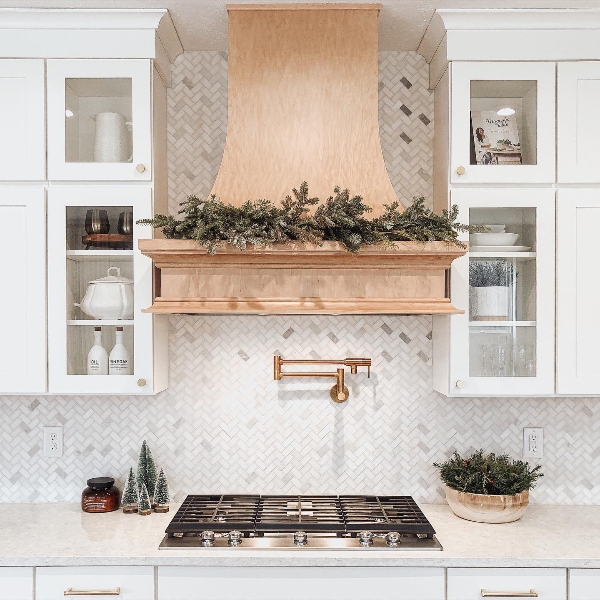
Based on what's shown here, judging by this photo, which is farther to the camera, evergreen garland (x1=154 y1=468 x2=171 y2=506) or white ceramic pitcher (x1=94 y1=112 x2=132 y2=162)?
evergreen garland (x1=154 y1=468 x2=171 y2=506)

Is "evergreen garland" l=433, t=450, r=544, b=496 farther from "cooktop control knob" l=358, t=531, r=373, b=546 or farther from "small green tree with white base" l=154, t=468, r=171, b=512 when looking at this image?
"small green tree with white base" l=154, t=468, r=171, b=512

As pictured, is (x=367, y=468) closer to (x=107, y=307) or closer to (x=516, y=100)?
(x=107, y=307)

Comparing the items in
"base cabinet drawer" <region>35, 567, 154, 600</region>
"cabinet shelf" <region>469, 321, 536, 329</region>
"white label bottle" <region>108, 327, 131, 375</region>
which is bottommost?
"base cabinet drawer" <region>35, 567, 154, 600</region>

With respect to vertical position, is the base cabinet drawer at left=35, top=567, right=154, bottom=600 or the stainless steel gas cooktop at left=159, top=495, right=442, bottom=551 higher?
the stainless steel gas cooktop at left=159, top=495, right=442, bottom=551

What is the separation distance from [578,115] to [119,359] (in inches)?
Result: 69.6

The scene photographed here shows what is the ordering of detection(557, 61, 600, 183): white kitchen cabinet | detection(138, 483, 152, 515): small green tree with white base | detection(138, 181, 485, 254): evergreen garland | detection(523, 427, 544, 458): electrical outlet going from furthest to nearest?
detection(523, 427, 544, 458): electrical outlet
detection(138, 483, 152, 515): small green tree with white base
detection(557, 61, 600, 183): white kitchen cabinet
detection(138, 181, 485, 254): evergreen garland

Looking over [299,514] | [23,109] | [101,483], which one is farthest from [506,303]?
[23,109]

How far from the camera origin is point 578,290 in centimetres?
219

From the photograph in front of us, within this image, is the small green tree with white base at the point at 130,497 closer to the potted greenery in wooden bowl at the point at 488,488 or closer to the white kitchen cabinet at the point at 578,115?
the potted greenery in wooden bowl at the point at 488,488

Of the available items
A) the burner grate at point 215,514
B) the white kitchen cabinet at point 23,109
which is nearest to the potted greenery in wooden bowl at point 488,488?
the burner grate at point 215,514

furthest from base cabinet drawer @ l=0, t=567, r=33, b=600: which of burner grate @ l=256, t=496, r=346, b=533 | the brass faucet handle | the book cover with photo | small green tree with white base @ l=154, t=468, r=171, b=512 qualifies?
the book cover with photo

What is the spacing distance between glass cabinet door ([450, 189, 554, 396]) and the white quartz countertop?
0.47m

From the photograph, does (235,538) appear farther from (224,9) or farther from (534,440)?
(224,9)

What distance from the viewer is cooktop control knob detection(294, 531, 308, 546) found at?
2.01m
